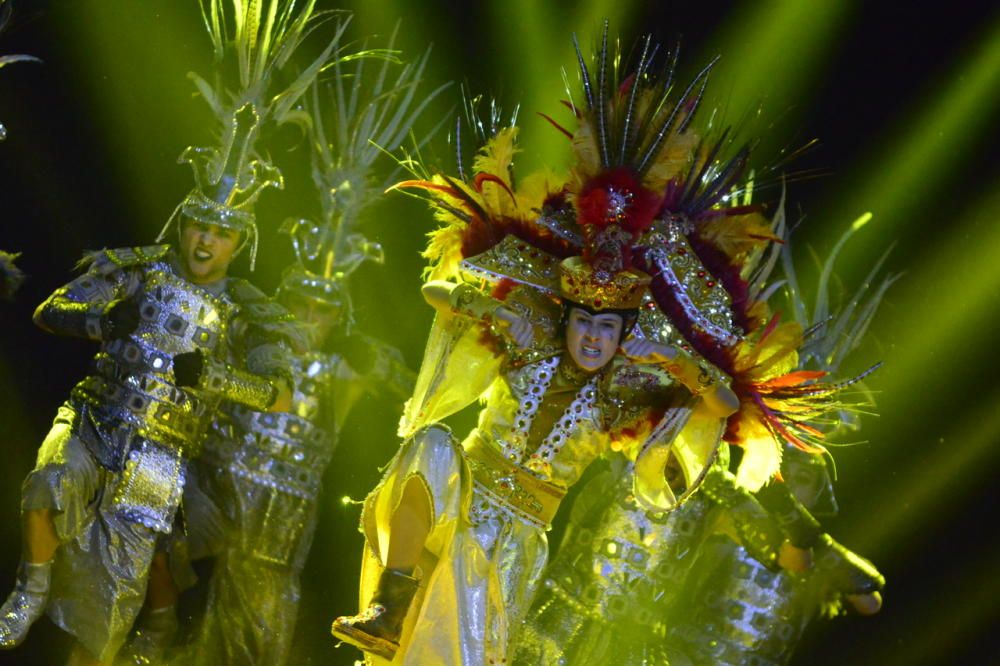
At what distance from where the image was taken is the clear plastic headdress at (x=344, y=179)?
653 centimetres

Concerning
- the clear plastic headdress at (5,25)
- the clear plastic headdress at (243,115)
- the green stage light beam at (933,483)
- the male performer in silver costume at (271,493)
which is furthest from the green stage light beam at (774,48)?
the clear plastic headdress at (5,25)

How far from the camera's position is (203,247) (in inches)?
223

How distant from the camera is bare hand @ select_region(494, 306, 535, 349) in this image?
5020 millimetres

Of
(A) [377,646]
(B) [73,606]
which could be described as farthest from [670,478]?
(B) [73,606]

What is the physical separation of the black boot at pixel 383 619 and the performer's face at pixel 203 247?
5.62 feet

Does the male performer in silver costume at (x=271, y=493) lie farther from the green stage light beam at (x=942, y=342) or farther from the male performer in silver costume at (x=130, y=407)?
the green stage light beam at (x=942, y=342)

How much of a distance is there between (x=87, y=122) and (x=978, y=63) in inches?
174

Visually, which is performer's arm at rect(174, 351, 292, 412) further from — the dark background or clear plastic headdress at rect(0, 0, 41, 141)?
the dark background

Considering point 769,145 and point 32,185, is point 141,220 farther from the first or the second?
point 769,145

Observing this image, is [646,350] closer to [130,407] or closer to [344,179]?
[130,407]

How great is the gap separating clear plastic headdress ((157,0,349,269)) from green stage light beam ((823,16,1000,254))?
310 centimetres

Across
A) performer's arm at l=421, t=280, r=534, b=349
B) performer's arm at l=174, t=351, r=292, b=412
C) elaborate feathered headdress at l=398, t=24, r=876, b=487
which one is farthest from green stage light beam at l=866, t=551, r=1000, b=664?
performer's arm at l=174, t=351, r=292, b=412

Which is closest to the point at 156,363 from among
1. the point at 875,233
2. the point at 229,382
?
the point at 229,382

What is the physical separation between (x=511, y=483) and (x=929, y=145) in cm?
353
